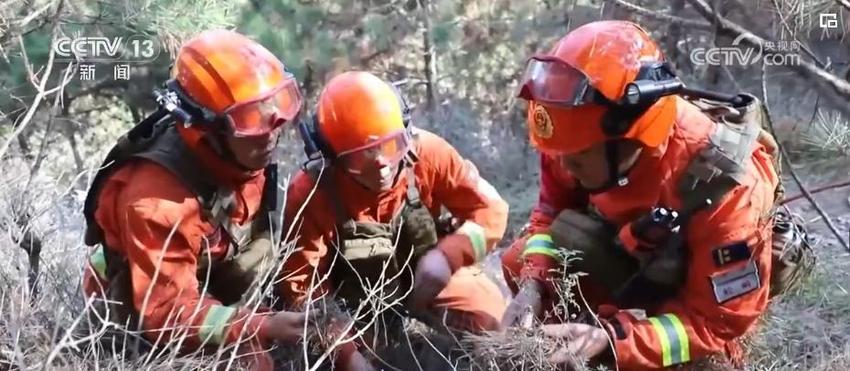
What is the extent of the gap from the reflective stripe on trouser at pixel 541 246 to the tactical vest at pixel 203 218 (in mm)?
1026

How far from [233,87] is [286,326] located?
88cm

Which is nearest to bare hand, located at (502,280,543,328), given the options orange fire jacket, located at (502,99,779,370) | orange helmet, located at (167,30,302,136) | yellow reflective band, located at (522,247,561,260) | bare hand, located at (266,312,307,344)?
yellow reflective band, located at (522,247,561,260)

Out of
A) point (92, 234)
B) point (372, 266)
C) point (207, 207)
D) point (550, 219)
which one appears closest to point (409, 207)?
point (372, 266)

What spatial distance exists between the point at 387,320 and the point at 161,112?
1.36 meters

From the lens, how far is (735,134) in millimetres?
3146

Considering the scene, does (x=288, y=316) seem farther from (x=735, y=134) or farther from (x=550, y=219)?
(x=735, y=134)

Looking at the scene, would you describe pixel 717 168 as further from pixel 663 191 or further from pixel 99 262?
pixel 99 262

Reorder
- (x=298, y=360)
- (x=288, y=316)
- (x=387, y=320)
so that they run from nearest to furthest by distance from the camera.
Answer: (x=288, y=316) → (x=298, y=360) → (x=387, y=320)

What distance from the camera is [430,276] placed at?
3.93 metres

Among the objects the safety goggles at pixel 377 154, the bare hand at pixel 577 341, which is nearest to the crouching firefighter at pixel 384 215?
the safety goggles at pixel 377 154

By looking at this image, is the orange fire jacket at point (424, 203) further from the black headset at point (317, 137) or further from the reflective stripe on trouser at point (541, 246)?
the reflective stripe on trouser at point (541, 246)

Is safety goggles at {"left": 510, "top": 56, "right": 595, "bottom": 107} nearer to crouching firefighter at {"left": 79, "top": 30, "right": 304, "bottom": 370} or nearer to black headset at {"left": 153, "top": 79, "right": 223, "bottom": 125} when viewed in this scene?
crouching firefighter at {"left": 79, "top": 30, "right": 304, "bottom": 370}

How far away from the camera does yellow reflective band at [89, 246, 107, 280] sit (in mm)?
3817

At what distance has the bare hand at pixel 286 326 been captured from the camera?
3.41m
